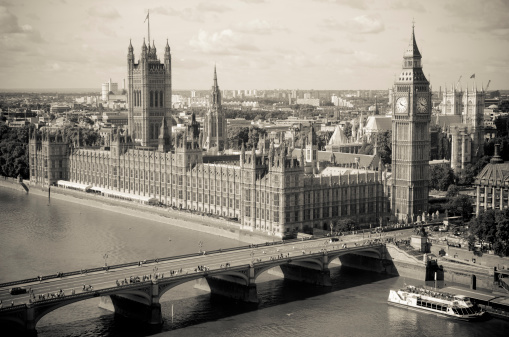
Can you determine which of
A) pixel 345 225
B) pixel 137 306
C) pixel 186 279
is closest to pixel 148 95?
pixel 345 225

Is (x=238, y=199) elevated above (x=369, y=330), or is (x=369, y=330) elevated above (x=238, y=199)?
(x=238, y=199)

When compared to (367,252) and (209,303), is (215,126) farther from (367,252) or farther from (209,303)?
(209,303)

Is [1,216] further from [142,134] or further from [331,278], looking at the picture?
[331,278]

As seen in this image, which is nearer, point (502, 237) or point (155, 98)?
point (502, 237)

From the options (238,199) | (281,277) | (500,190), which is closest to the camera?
(281,277)

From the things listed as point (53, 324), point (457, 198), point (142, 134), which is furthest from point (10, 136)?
point (53, 324)

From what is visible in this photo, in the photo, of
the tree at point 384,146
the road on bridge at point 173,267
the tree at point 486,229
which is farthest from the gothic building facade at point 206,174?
the tree at point 384,146
